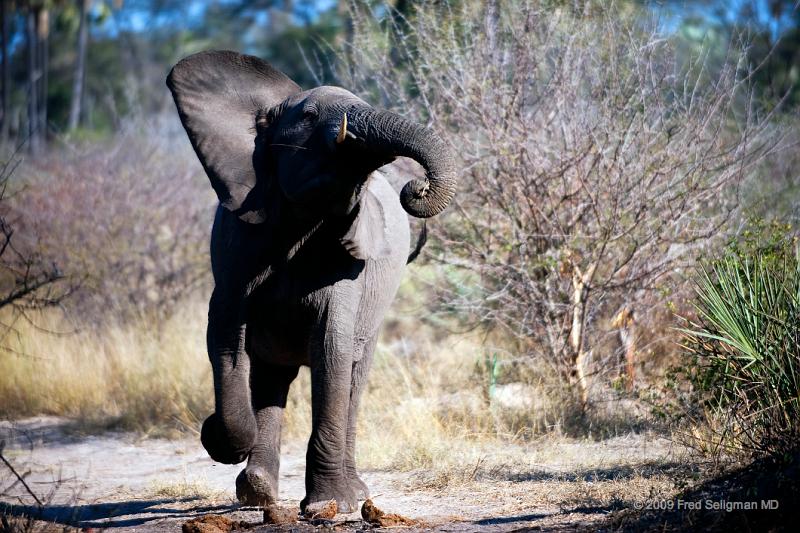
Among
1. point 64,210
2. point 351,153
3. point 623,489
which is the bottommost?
point 623,489

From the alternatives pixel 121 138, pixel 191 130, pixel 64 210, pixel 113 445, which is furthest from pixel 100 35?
pixel 191 130

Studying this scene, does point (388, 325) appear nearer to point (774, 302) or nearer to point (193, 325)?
point (193, 325)

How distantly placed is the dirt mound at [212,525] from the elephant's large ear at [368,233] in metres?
1.66

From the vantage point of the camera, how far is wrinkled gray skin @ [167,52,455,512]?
5539 millimetres

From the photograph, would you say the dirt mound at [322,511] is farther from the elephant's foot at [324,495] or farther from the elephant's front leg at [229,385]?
the elephant's front leg at [229,385]

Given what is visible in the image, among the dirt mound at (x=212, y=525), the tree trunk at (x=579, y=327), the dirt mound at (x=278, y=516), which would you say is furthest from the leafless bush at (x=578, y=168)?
the dirt mound at (x=212, y=525)

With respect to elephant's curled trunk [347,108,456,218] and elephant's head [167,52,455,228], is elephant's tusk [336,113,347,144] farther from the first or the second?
elephant's curled trunk [347,108,456,218]

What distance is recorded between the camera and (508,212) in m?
8.89

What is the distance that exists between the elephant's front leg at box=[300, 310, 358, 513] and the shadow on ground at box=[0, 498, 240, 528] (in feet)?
3.24

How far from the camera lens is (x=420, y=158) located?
504 cm

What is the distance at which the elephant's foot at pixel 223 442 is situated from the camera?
590 cm

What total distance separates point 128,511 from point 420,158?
11.1ft

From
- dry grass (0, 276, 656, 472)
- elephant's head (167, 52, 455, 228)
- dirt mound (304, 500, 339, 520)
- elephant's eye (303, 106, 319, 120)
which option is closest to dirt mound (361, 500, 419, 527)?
dirt mound (304, 500, 339, 520)

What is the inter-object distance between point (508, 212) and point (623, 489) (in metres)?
3.32
